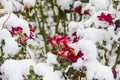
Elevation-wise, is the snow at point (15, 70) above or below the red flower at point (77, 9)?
above

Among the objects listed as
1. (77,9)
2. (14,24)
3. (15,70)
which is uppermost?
(14,24)

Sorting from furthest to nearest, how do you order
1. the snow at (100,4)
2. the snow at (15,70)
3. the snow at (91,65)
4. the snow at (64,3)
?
the snow at (64,3)
the snow at (100,4)
the snow at (91,65)
the snow at (15,70)

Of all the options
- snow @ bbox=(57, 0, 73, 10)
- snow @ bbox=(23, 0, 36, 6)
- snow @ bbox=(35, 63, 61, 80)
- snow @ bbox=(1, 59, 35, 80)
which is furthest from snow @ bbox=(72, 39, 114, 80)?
snow @ bbox=(57, 0, 73, 10)

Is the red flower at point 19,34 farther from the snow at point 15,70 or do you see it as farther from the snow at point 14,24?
the snow at point 15,70

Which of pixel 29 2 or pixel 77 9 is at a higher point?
pixel 29 2

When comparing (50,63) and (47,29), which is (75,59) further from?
(47,29)

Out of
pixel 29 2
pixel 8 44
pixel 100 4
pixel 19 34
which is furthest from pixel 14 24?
pixel 100 4

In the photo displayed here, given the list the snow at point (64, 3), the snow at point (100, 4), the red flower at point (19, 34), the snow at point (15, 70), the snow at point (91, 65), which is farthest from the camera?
the snow at point (64, 3)

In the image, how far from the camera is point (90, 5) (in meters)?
3.77

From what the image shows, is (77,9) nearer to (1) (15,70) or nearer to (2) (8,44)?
(2) (8,44)

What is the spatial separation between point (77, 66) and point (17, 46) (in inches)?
14.7

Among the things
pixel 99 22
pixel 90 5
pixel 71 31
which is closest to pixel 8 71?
pixel 99 22

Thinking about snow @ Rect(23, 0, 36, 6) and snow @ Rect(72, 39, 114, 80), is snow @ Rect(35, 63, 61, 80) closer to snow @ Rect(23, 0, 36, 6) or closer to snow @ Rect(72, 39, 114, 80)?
snow @ Rect(72, 39, 114, 80)

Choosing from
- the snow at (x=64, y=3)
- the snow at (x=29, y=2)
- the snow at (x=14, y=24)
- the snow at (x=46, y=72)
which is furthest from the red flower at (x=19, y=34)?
the snow at (x=64, y=3)
